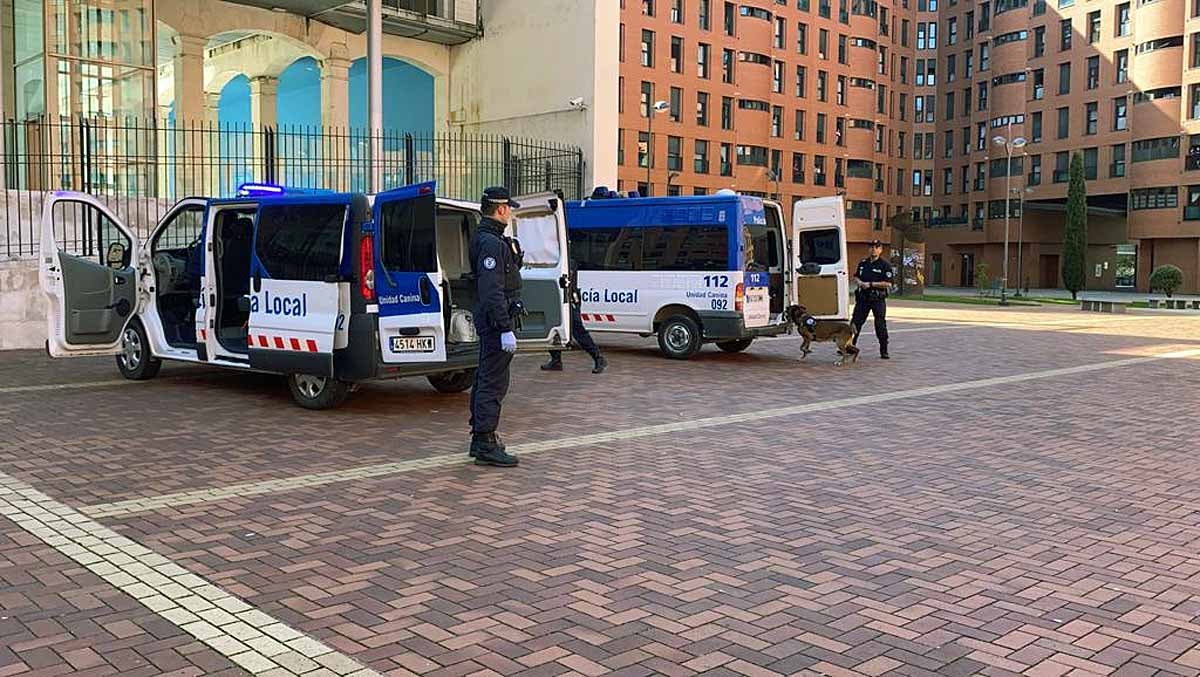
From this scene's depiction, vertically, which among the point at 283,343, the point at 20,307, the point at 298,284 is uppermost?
the point at 298,284

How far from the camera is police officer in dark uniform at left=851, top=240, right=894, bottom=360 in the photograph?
15.4 meters

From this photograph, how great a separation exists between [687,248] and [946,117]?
71.7 metres

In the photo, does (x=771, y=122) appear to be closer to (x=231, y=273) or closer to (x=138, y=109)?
(x=138, y=109)

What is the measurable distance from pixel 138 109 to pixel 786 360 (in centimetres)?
1367

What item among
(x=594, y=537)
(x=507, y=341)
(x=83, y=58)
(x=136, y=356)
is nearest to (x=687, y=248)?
(x=136, y=356)

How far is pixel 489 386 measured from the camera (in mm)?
7234

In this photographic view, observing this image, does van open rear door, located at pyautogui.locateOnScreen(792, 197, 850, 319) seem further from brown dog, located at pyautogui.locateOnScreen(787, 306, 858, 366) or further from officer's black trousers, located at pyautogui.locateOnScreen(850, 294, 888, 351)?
brown dog, located at pyautogui.locateOnScreen(787, 306, 858, 366)

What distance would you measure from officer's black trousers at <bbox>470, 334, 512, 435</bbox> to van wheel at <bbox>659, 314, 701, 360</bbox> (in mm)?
7917

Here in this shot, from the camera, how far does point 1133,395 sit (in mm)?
11891

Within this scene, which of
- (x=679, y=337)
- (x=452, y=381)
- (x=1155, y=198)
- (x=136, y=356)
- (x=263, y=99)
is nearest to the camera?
(x=452, y=381)

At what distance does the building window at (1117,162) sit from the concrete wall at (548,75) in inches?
2012

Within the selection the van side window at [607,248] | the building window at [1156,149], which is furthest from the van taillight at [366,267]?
the building window at [1156,149]

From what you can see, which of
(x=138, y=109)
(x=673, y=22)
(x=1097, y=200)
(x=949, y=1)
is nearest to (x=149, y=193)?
(x=138, y=109)

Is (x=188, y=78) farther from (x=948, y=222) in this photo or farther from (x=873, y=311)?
(x=948, y=222)
